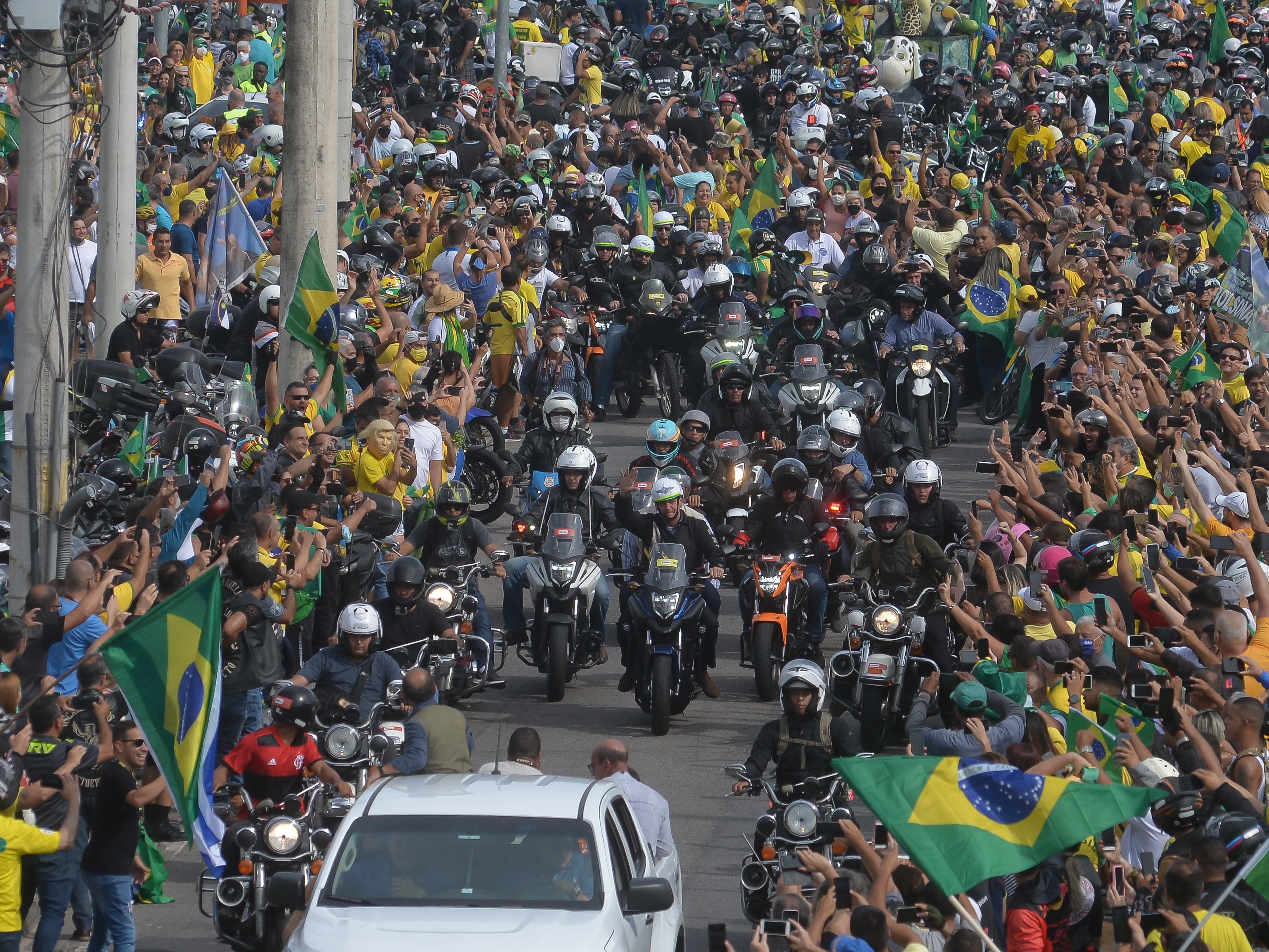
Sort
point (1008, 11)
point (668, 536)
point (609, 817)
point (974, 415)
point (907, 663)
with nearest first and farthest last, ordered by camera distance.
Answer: point (609, 817)
point (907, 663)
point (668, 536)
point (974, 415)
point (1008, 11)

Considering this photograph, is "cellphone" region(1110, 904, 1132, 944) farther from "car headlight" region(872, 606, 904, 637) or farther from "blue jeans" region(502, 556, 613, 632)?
"blue jeans" region(502, 556, 613, 632)

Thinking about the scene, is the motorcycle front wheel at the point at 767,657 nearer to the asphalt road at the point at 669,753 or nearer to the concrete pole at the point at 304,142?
the asphalt road at the point at 669,753

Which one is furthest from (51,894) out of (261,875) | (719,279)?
(719,279)

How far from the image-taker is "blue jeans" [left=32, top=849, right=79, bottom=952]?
11594 mm

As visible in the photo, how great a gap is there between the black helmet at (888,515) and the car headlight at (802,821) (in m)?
5.12

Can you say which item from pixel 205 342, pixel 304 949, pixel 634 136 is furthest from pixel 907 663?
pixel 634 136

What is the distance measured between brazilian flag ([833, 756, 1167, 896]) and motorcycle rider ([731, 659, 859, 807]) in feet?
12.1

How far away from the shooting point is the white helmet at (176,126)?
30.9 metres

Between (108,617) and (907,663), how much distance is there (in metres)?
5.43

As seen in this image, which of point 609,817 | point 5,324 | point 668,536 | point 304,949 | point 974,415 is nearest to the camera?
point 304,949

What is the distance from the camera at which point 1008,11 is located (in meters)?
44.0

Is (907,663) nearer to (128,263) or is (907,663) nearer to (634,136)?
(128,263)

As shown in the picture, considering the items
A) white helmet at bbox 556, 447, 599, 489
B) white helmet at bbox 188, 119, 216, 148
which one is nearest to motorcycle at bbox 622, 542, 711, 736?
white helmet at bbox 556, 447, 599, 489

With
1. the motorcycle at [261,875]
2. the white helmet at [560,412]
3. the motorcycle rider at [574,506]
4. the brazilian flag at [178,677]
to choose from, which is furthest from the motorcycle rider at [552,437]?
the brazilian flag at [178,677]
